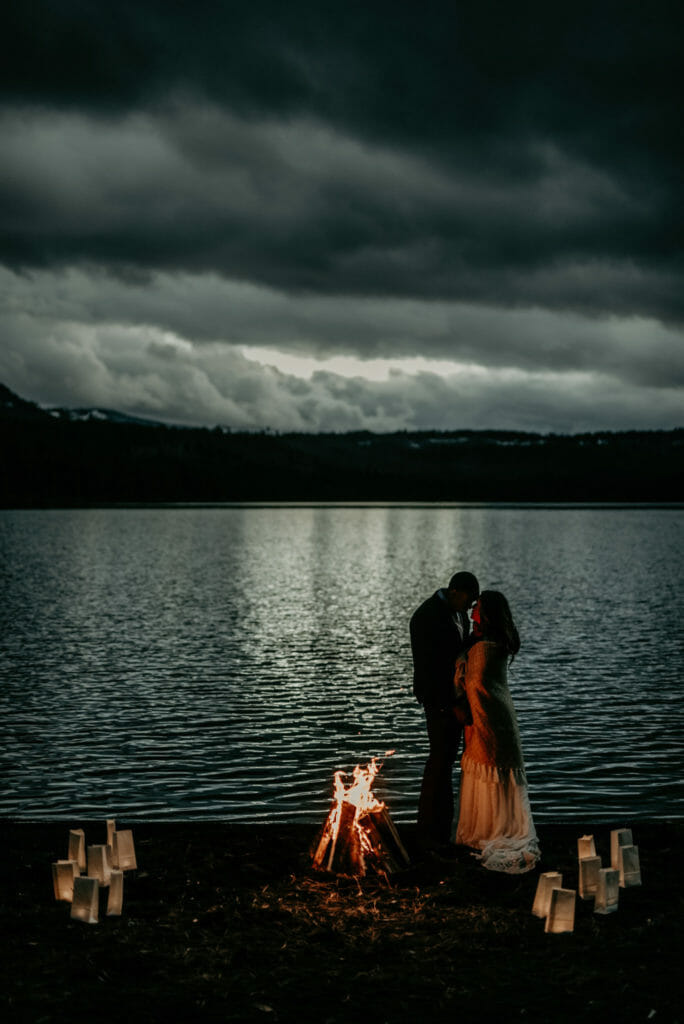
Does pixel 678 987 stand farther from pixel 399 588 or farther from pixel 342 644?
pixel 399 588

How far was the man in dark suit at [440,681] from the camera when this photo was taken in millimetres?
9805

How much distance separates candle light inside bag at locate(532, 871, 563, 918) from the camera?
26.6ft

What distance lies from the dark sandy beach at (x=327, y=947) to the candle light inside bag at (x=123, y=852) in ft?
0.35

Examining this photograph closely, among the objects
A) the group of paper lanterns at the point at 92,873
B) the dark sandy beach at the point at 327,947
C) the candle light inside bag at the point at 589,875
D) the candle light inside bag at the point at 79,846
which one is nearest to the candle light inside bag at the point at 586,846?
the candle light inside bag at the point at 589,875

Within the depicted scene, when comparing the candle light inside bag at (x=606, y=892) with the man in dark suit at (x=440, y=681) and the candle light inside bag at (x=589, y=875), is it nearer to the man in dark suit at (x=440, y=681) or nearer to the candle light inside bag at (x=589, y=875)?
the candle light inside bag at (x=589, y=875)

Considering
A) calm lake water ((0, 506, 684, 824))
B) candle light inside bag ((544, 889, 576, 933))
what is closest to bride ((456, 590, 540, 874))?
candle light inside bag ((544, 889, 576, 933))

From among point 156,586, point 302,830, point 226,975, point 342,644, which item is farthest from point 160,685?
point 156,586

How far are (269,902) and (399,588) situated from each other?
1513 inches

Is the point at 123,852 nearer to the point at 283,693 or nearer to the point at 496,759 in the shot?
the point at 496,759

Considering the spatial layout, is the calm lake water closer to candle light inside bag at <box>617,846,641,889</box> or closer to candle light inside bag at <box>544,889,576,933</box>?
candle light inside bag at <box>617,846,641,889</box>

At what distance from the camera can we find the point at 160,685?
22.1 m

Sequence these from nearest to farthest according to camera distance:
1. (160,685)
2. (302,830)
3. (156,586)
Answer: (302,830)
(160,685)
(156,586)

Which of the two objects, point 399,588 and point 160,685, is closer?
point 160,685

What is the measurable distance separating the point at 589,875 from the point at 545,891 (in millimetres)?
712
